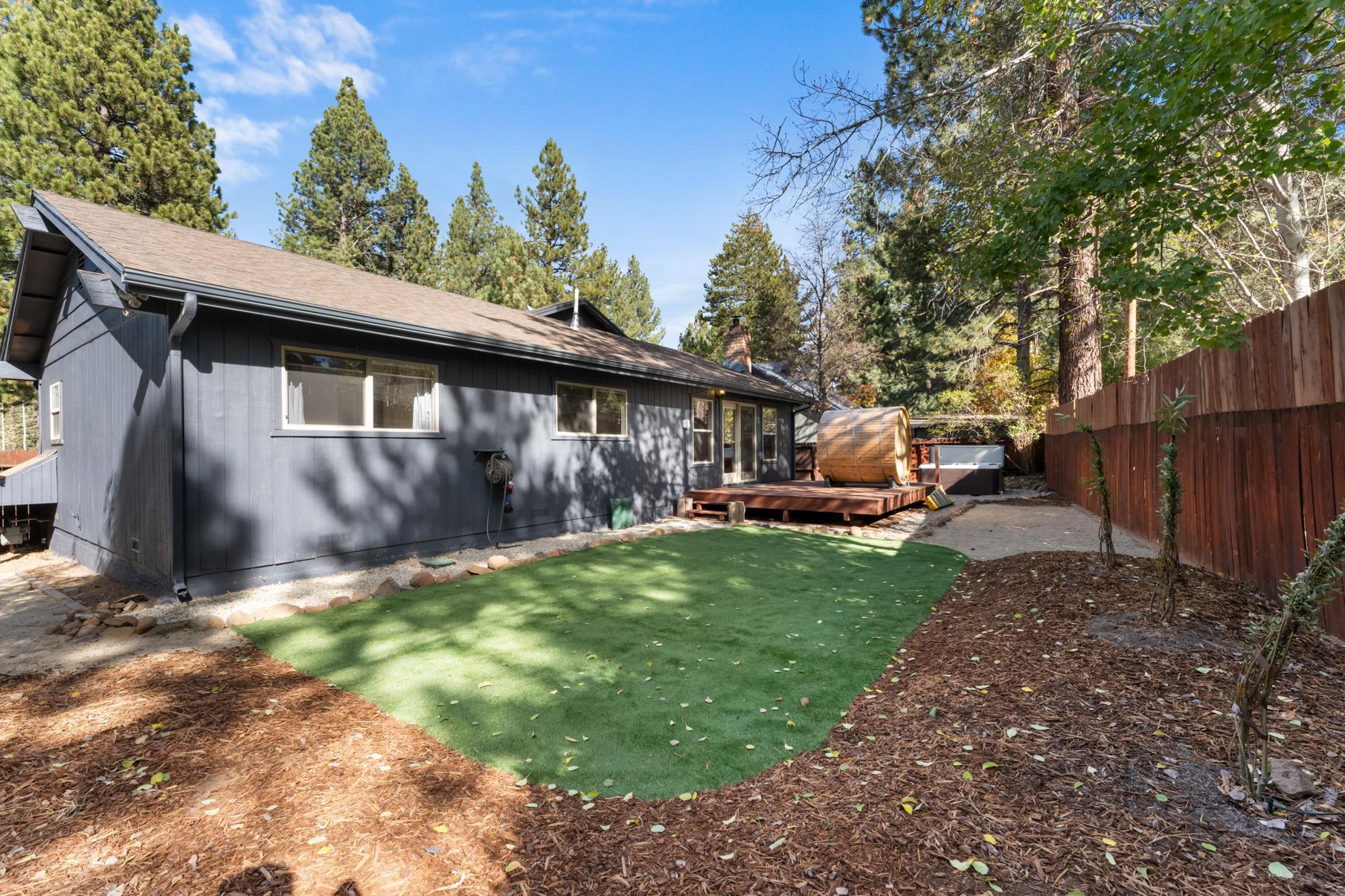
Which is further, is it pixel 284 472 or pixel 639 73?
pixel 639 73

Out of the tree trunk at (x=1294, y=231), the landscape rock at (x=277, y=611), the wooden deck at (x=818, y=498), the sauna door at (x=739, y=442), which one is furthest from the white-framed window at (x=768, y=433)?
the landscape rock at (x=277, y=611)

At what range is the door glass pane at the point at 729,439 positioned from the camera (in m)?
13.2

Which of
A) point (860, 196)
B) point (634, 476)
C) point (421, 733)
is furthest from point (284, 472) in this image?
point (860, 196)

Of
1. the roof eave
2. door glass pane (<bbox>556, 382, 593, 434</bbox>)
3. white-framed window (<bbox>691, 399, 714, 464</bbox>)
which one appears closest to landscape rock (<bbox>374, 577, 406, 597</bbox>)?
the roof eave

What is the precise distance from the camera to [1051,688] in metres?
2.85

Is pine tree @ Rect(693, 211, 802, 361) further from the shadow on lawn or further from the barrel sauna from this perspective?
the shadow on lawn

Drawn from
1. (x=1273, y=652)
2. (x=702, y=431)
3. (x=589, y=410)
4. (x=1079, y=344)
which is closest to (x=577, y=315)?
(x=702, y=431)

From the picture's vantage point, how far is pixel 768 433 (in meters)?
14.9

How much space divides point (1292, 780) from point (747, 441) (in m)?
12.1

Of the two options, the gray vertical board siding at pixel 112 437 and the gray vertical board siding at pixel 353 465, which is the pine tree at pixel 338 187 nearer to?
the gray vertical board siding at pixel 112 437

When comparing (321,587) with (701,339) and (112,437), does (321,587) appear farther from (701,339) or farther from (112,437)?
(701,339)

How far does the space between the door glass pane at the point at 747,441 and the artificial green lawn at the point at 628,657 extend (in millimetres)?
7008

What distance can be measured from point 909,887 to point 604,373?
8.66 meters

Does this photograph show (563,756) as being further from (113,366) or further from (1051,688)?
(113,366)
